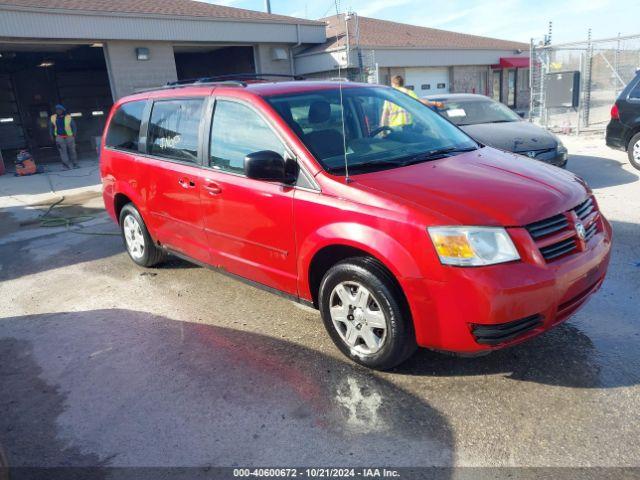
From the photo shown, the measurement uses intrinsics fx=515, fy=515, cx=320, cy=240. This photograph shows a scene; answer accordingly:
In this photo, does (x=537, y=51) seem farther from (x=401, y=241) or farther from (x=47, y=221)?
(x=401, y=241)

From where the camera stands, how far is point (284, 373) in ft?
11.0

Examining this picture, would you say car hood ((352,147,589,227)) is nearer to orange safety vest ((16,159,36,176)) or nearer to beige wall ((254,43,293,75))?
orange safety vest ((16,159,36,176))

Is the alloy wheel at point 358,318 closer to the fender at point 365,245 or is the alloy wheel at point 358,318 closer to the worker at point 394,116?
the fender at point 365,245

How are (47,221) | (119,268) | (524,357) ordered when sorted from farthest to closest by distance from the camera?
(47,221), (119,268), (524,357)

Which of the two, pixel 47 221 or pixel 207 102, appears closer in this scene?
pixel 207 102

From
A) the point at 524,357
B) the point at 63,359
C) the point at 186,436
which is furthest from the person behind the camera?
the point at 63,359

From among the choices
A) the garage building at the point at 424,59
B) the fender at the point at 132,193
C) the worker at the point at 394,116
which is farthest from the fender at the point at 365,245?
the garage building at the point at 424,59

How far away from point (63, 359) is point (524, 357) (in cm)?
324

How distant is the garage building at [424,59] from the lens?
70.6ft

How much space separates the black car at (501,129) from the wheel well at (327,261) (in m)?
3.77

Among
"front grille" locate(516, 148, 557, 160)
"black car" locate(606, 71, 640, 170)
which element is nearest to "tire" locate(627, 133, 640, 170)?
"black car" locate(606, 71, 640, 170)

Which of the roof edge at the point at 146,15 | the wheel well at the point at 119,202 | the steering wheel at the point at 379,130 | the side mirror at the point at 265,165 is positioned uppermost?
the roof edge at the point at 146,15

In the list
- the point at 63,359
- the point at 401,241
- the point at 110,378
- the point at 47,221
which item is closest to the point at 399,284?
the point at 401,241

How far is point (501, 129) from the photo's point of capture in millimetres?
8156
